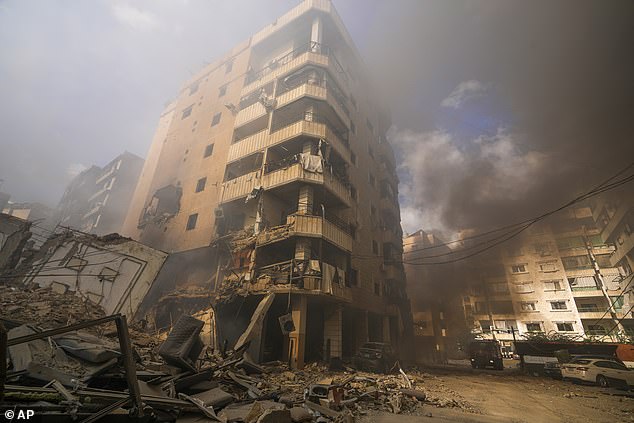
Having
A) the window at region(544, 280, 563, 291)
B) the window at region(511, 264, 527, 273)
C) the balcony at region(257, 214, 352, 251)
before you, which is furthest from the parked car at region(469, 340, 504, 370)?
the window at region(511, 264, 527, 273)

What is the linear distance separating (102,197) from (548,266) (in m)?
72.2

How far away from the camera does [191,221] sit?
22.4 m

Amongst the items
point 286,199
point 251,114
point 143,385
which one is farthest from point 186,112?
point 143,385

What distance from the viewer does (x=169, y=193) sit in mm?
25734

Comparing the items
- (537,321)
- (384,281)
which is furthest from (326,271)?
(537,321)

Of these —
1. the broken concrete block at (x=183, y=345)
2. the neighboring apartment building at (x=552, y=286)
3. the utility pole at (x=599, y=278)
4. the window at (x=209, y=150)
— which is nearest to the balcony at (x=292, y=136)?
the window at (x=209, y=150)

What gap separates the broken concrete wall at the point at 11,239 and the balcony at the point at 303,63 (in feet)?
61.1

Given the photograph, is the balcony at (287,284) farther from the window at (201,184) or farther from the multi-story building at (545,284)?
the multi-story building at (545,284)

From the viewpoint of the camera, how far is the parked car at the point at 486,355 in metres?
20.3

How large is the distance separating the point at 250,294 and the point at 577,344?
22.3 meters

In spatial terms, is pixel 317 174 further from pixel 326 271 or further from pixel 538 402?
pixel 538 402

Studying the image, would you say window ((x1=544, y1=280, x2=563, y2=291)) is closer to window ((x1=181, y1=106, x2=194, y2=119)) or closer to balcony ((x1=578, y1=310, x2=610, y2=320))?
balcony ((x1=578, y1=310, x2=610, y2=320))

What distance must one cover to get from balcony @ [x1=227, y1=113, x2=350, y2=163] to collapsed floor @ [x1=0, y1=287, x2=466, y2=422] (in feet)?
45.4

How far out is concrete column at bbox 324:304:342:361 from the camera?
16469mm
